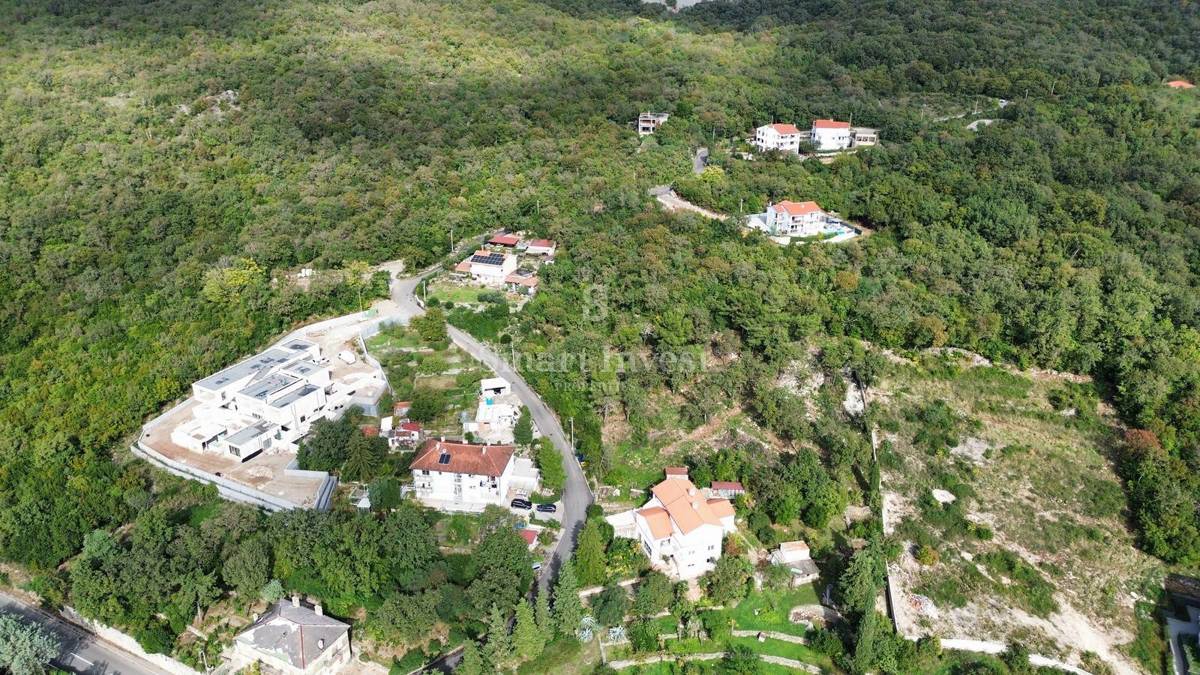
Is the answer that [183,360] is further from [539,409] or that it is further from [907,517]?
[907,517]

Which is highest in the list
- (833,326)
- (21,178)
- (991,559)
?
(21,178)

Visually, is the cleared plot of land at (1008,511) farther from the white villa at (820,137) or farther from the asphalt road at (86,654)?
the asphalt road at (86,654)

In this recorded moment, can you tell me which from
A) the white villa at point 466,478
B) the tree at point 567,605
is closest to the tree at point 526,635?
the tree at point 567,605

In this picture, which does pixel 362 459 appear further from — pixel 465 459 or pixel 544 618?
pixel 544 618

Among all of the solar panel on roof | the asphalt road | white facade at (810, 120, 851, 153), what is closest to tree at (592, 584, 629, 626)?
the asphalt road

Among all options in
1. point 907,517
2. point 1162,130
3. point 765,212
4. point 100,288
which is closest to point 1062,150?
point 1162,130
